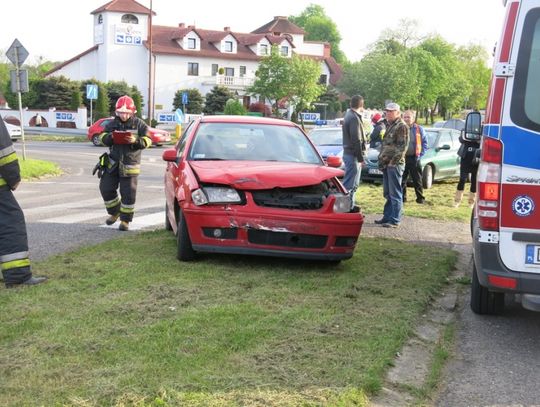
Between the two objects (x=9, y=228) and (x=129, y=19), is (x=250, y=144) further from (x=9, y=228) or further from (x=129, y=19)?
(x=129, y=19)

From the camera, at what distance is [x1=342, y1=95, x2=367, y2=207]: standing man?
11031mm

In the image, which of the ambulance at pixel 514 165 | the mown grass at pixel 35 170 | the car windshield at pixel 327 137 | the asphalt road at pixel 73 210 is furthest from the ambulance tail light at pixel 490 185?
the mown grass at pixel 35 170

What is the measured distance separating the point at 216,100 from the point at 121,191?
198ft

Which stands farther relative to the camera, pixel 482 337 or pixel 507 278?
pixel 482 337

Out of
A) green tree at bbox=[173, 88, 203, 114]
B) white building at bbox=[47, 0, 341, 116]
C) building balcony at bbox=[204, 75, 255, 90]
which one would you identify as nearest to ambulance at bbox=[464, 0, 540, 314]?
green tree at bbox=[173, 88, 203, 114]

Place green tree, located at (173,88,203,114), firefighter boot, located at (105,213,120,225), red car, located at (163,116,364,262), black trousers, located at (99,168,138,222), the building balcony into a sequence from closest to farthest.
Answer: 1. red car, located at (163,116,364,262)
2. black trousers, located at (99,168,138,222)
3. firefighter boot, located at (105,213,120,225)
4. green tree, located at (173,88,203,114)
5. the building balcony

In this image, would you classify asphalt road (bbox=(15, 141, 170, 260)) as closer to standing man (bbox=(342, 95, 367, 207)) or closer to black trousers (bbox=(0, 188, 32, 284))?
black trousers (bbox=(0, 188, 32, 284))

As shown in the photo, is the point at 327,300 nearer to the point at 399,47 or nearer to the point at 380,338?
the point at 380,338

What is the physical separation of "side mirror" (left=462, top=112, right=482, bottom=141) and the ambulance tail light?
1.43 m

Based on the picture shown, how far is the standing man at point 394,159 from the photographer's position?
1052 centimetres

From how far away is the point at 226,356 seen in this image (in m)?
4.41

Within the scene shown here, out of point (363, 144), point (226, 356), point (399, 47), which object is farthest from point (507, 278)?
point (399, 47)

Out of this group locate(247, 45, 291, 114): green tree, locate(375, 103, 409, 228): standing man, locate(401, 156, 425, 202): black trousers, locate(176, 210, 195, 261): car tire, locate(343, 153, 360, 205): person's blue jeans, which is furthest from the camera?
locate(247, 45, 291, 114): green tree

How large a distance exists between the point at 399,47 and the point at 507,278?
92.5m
